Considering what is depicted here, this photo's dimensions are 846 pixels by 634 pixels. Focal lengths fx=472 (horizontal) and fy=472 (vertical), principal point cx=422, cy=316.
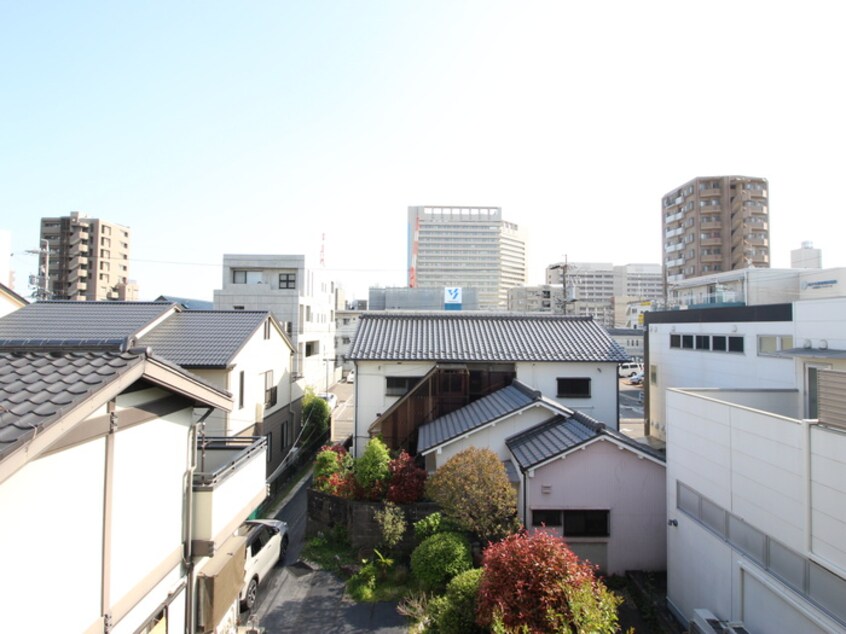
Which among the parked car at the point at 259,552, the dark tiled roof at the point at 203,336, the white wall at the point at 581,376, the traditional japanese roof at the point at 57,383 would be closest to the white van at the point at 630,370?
the white wall at the point at 581,376

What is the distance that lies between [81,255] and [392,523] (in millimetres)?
66279

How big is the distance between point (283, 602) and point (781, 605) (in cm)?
962

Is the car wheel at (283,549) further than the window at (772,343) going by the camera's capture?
No

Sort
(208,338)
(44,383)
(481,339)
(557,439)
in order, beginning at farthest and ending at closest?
(481,339) < (208,338) < (557,439) < (44,383)

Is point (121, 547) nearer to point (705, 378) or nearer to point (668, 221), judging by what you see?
point (705, 378)

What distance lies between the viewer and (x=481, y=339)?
19.7 m

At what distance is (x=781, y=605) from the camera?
23.0 feet

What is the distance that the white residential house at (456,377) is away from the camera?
1738 cm

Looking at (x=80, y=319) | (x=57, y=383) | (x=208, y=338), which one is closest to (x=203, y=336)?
(x=208, y=338)

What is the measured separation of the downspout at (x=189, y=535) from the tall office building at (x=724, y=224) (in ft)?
181

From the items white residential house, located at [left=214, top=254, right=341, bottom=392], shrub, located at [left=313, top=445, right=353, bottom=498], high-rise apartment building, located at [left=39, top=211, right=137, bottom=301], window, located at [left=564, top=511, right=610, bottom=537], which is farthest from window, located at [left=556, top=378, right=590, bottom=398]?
high-rise apartment building, located at [left=39, top=211, right=137, bottom=301]

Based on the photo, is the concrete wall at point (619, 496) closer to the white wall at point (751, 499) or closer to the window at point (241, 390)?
the white wall at point (751, 499)

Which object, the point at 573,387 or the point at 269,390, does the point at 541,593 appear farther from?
the point at 269,390

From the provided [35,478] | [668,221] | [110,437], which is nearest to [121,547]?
[110,437]
